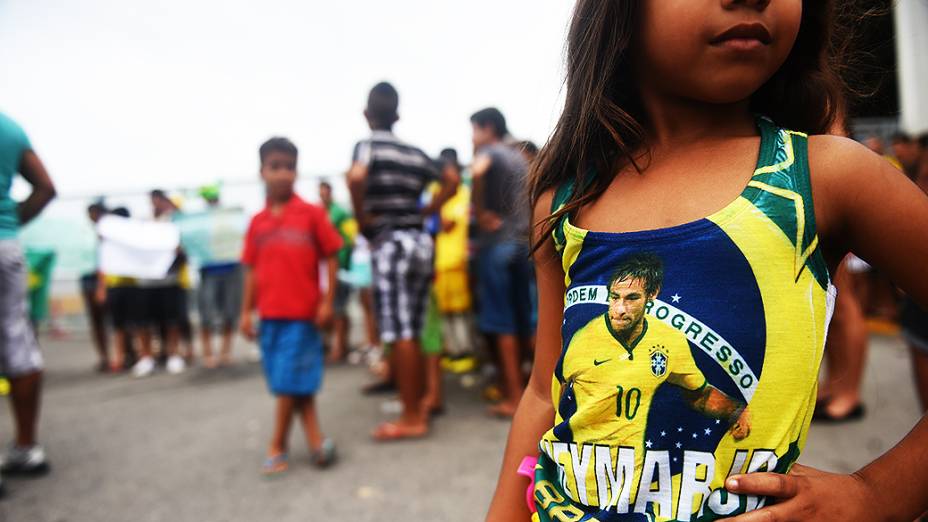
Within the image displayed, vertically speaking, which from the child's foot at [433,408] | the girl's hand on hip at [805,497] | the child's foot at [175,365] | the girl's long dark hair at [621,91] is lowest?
the child's foot at [175,365]

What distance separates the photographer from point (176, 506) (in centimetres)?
292

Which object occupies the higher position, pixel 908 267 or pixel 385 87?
pixel 385 87

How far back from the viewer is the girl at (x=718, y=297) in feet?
2.55

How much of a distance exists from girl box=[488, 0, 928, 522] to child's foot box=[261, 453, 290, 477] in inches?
107

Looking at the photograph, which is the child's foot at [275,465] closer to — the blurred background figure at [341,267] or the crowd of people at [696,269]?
the crowd of people at [696,269]

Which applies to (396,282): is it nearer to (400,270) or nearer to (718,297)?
(400,270)

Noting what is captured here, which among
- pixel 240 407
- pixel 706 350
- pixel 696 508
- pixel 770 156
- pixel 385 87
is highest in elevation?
pixel 385 87

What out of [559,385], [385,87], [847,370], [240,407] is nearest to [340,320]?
[240,407]

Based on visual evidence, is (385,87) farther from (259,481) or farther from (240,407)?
(240,407)

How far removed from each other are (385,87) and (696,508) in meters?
3.26

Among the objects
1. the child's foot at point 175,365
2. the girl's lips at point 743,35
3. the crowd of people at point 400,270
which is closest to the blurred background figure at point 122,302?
the child's foot at point 175,365

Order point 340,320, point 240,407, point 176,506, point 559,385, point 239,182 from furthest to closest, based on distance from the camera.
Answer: point 239,182, point 340,320, point 240,407, point 176,506, point 559,385

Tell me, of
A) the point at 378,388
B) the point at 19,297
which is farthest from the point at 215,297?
the point at 19,297

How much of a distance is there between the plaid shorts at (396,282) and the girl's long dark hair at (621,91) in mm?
2623
